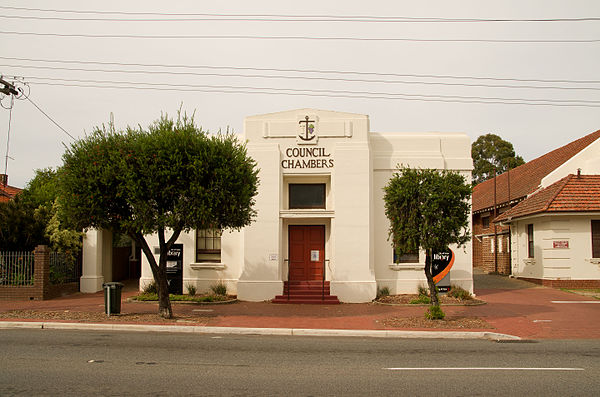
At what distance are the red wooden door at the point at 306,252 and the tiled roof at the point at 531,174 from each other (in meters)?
13.1

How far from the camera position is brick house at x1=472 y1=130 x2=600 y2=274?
2436cm

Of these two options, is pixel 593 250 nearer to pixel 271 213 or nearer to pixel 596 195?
pixel 596 195

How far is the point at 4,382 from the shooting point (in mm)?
7172

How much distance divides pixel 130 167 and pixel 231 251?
7212mm

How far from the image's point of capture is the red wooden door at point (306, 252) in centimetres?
1898

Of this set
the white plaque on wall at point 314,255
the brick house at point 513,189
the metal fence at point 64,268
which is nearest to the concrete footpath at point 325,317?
the metal fence at point 64,268

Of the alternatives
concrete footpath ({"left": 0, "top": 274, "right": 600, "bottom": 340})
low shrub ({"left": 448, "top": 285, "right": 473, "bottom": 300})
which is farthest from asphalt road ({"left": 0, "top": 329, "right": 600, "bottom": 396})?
low shrub ({"left": 448, "top": 285, "right": 473, "bottom": 300})

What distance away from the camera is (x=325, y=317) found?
1482 centimetres

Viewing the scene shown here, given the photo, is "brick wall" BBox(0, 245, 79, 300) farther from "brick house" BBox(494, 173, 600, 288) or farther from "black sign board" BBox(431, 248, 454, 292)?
"brick house" BBox(494, 173, 600, 288)

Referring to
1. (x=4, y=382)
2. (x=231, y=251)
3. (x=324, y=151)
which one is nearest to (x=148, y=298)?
(x=231, y=251)

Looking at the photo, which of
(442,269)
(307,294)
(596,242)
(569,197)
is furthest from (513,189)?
(307,294)

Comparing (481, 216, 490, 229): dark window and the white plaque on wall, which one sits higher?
(481, 216, 490, 229): dark window

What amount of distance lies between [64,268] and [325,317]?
35.4 ft

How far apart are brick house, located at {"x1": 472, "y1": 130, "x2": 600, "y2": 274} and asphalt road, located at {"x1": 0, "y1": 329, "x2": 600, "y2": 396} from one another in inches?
591
